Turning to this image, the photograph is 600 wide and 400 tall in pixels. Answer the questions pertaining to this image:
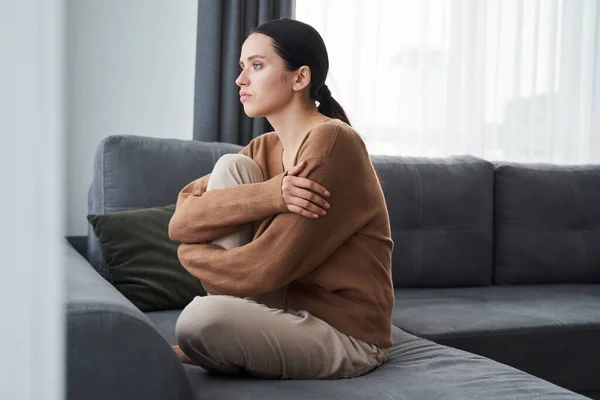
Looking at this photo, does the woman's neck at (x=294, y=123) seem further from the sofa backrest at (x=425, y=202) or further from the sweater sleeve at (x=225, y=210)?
the sofa backrest at (x=425, y=202)

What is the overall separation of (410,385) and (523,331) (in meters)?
0.84

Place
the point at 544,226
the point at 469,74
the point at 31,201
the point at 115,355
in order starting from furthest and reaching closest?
the point at 469,74, the point at 544,226, the point at 115,355, the point at 31,201

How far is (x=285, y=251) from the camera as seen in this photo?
1.29 m

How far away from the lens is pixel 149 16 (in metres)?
2.81

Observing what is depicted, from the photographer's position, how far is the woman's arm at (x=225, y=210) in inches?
52.1

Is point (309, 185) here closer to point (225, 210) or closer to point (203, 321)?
point (225, 210)

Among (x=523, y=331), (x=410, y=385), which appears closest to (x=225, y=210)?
(x=410, y=385)

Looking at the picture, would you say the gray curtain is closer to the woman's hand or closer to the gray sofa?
the gray sofa

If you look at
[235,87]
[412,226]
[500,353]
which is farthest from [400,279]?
[235,87]

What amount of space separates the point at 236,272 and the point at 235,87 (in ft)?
5.24

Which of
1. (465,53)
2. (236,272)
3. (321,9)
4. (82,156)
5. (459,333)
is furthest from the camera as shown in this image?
(465,53)

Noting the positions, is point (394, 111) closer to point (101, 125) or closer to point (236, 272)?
point (101, 125)

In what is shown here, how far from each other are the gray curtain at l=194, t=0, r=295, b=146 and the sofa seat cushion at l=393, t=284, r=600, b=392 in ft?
3.37

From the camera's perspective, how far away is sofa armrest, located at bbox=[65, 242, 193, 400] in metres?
0.89
